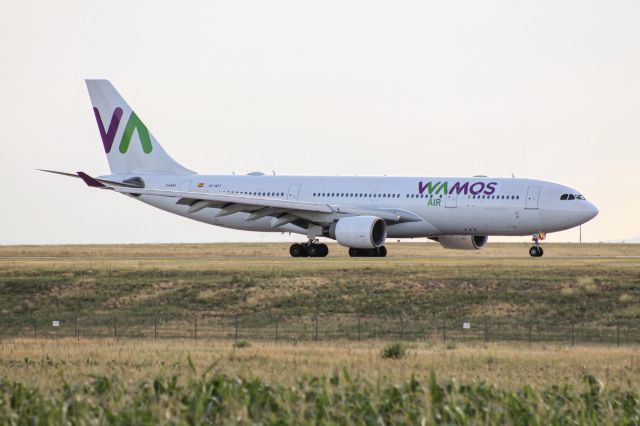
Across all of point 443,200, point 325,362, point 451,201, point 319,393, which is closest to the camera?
point 319,393

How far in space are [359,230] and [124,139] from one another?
62.2 feet

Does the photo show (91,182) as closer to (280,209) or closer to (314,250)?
(280,209)

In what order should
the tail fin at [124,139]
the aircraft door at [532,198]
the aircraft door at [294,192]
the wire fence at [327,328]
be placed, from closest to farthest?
the wire fence at [327,328] < the aircraft door at [532,198] < the aircraft door at [294,192] < the tail fin at [124,139]

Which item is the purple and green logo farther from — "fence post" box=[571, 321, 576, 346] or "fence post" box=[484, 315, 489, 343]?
"fence post" box=[571, 321, 576, 346]

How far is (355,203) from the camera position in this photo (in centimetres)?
6569

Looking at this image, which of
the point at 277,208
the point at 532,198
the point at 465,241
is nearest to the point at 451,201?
the point at 532,198

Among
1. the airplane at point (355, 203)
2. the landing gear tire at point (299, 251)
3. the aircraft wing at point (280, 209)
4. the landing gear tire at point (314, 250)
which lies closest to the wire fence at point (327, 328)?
the airplane at point (355, 203)

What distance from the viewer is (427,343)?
3850cm

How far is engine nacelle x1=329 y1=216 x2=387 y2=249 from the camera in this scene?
2424 inches

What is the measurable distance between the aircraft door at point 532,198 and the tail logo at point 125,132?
931 inches

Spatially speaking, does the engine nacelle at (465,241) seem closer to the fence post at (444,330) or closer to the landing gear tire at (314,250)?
the landing gear tire at (314,250)

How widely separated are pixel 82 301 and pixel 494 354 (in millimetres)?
22437

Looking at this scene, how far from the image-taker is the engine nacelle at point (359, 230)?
61562 mm

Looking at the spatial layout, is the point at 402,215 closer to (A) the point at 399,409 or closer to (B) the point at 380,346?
(B) the point at 380,346
